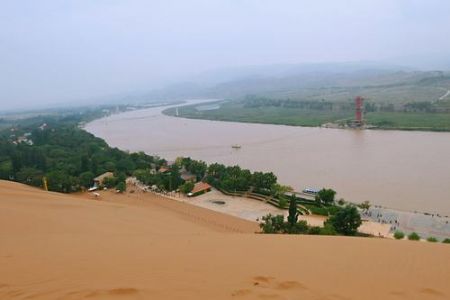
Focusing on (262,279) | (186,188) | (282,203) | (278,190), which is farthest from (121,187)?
(262,279)

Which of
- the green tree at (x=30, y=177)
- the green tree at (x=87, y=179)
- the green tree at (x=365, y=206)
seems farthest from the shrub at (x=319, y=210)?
the green tree at (x=30, y=177)

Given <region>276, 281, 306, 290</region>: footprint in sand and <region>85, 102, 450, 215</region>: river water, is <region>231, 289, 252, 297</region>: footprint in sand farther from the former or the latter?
<region>85, 102, 450, 215</region>: river water

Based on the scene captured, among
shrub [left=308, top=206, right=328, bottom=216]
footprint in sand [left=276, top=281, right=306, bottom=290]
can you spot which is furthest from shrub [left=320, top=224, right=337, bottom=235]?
footprint in sand [left=276, top=281, right=306, bottom=290]

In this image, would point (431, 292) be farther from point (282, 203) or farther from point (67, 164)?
point (67, 164)

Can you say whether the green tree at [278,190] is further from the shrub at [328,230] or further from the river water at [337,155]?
the shrub at [328,230]

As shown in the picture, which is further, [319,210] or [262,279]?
[319,210]

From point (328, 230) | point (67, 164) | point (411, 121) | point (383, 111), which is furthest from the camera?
point (383, 111)

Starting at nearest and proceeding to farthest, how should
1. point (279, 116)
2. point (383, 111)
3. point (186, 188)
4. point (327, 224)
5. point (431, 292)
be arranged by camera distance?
1. point (431, 292)
2. point (327, 224)
3. point (186, 188)
4. point (383, 111)
5. point (279, 116)
